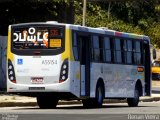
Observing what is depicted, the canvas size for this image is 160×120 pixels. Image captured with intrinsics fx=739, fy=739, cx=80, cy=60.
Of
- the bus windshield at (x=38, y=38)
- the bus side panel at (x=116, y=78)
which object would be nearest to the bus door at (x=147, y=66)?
the bus side panel at (x=116, y=78)

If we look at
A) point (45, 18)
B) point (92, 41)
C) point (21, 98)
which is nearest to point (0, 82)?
point (21, 98)

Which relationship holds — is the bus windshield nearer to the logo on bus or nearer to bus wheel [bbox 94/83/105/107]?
the logo on bus

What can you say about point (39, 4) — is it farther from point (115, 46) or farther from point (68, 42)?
point (68, 42)

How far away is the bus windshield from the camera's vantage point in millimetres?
25500

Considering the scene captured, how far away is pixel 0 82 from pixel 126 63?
30.1ft

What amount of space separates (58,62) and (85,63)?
5.29 feet

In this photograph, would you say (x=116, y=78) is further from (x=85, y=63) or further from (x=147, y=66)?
(x=147, y=66)

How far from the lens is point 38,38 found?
25.7 m

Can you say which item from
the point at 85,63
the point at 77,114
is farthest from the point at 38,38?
the point at 77,114

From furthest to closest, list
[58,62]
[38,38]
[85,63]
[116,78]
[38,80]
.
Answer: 1. [116,78]
2. [85,63]
3. [38,38]
4. [38,80]
5. [58,62]

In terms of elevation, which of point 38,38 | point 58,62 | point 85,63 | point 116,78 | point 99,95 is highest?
point 38,38

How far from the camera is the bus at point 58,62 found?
997 inches

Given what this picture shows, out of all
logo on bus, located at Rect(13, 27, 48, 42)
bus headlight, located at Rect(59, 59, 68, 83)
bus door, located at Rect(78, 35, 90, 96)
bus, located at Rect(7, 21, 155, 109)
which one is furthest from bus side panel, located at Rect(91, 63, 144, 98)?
logo on bus, located at Rect(13, 27, 48, 42)

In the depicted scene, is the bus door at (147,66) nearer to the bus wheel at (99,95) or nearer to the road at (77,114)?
the bus wheel at (99,95)
